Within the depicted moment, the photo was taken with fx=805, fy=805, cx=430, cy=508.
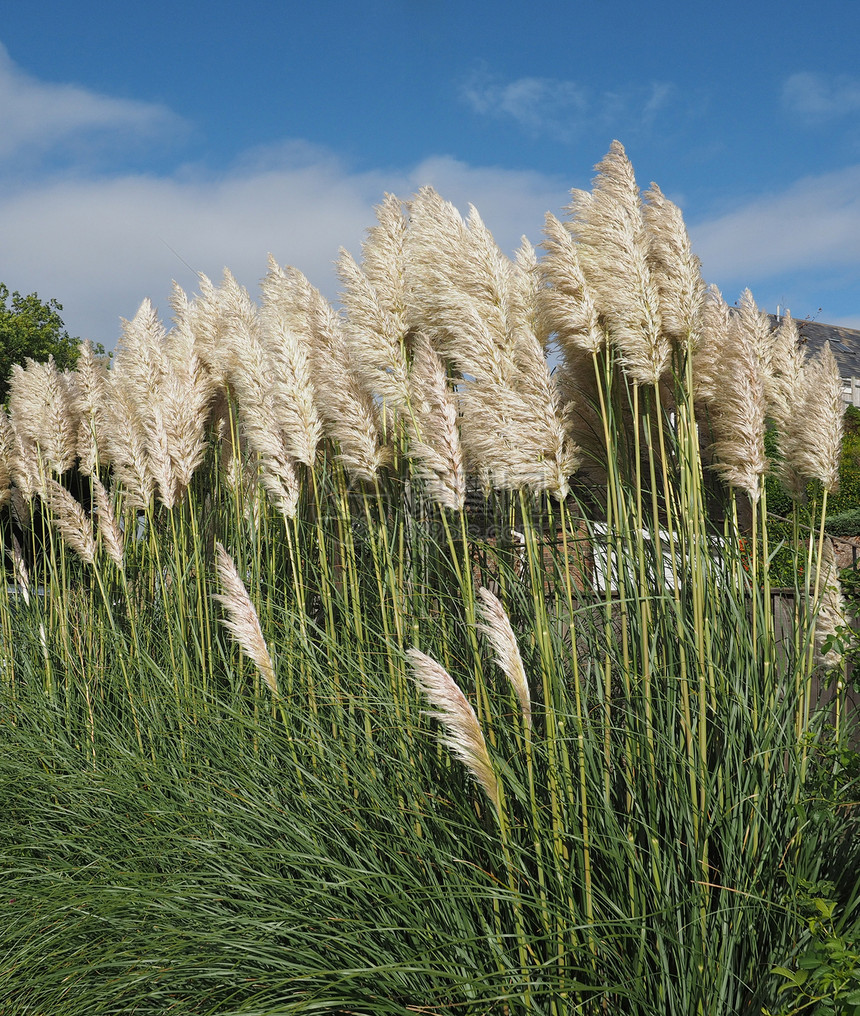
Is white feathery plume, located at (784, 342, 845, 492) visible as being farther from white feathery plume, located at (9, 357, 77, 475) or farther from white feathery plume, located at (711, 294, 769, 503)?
white feathery plume, located at (9, 357, 77, 475)

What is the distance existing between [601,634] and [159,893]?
1649 mm

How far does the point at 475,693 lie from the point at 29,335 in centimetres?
2801

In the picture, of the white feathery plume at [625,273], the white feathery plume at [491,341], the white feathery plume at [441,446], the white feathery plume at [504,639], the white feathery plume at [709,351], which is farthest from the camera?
the white feathery plume at [709,351]

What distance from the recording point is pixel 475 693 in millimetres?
3104

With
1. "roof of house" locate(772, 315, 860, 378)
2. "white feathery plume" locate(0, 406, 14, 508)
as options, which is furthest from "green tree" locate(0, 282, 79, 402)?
"roof of house" locate(772, 315, 860, 378)

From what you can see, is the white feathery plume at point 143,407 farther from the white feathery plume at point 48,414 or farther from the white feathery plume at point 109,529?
the white feathery plume at point 48,414

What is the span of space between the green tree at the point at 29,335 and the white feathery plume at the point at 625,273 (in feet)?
79.3

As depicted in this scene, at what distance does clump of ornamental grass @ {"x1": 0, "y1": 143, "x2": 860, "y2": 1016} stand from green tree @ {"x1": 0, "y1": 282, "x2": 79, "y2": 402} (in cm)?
2305

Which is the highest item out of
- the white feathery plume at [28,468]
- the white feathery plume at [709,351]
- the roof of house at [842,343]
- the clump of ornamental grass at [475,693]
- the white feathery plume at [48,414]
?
the roof of house at [842,343]

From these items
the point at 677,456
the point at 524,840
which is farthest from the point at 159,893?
the point at 677,456

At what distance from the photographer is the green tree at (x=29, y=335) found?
84.3 ft

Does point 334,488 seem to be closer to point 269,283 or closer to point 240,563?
point 240,563

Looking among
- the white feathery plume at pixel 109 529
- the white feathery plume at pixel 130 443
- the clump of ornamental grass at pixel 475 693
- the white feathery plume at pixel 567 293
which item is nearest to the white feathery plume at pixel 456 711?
the clump of ornamental grass at pixel 475 693

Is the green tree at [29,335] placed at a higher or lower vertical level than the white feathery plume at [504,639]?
higher
